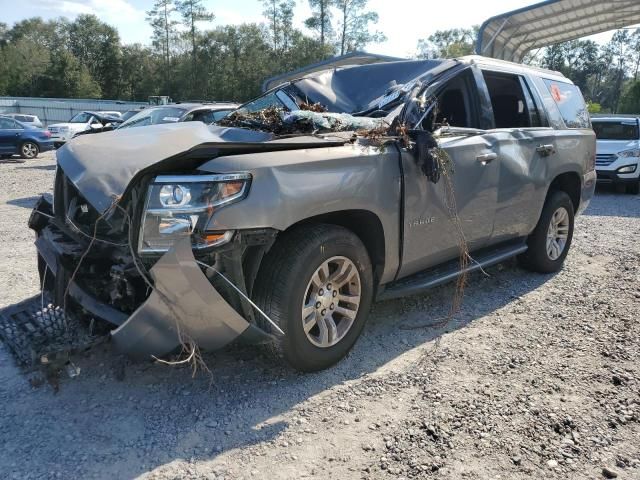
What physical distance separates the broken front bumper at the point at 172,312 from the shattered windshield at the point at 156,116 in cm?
765

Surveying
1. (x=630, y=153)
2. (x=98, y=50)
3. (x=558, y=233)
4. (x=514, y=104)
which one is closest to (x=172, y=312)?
(x=514, y=104)

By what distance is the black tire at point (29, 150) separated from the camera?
18016 millimetres

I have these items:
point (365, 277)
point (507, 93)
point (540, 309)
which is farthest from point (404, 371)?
point (507, 93)

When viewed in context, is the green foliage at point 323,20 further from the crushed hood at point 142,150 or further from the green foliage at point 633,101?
the crushed hood at point 142,150

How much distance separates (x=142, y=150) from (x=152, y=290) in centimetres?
79

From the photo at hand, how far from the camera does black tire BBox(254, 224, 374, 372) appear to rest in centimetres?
289

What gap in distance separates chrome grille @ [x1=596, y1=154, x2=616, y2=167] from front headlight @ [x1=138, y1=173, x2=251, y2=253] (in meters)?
11.9

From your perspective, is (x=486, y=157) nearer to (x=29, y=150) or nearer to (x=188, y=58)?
(x=29, y=150)

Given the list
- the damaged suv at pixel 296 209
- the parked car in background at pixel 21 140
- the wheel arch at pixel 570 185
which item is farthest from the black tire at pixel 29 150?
the wheel arch at pixel 570 185

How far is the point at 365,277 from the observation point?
3350mm

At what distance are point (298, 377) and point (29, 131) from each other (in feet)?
60.5

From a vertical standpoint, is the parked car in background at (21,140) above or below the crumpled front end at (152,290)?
above

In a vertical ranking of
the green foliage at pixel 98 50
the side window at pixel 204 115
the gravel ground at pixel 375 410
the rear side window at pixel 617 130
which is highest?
the green foliage at pixel 98 50

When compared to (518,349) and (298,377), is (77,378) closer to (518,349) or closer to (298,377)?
(298,377)
